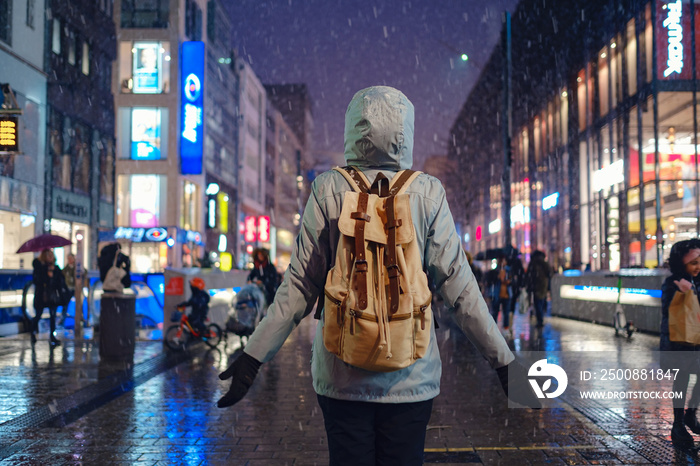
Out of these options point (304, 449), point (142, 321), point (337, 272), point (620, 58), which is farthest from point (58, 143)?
point (337, 272)

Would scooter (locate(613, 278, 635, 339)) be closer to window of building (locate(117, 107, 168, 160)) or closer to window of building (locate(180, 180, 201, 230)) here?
window of building (locate(180, 180, 201, 230))

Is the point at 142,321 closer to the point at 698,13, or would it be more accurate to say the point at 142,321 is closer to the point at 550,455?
the point at 550,455

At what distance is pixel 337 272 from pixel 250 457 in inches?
132

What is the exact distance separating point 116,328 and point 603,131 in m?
25.1

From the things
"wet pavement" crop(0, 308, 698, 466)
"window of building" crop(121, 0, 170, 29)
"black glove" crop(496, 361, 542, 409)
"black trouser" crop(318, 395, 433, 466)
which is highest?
"window of building" crop(121, 0, 170, 29)

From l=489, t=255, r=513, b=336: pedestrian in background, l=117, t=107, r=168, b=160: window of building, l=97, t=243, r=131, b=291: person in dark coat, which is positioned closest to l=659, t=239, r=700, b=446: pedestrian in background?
l=97, t=243, r=131, b=291: person in dark coat

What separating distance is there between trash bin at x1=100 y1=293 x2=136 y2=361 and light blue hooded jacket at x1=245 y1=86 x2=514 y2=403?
9.54 meters

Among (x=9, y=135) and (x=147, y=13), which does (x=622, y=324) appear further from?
(x=147, y=13)

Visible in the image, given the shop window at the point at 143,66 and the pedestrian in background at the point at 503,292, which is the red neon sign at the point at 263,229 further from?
the pedestrian in background at the point at 503,292

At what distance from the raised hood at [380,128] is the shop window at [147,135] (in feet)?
146

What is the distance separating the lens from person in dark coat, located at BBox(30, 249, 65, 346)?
14.1 meters

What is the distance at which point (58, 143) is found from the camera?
86.6ft

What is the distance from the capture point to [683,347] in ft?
19.0

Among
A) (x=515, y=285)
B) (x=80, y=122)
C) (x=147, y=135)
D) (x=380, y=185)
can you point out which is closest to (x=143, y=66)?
(x=147, y=135)
